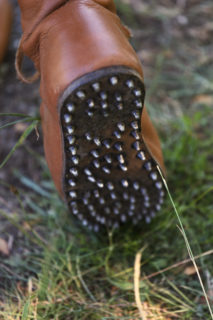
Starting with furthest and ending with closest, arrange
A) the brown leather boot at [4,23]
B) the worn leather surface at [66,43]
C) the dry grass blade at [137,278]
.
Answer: the brown leather boot at [4,23]
the dry grass blade at [137,278]
the worn leather surface at [66,43]

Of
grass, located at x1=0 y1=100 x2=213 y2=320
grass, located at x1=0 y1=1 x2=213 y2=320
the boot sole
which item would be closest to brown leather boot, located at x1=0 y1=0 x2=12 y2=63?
grass, located at x1=0 y1=1 x2=213 y2=320

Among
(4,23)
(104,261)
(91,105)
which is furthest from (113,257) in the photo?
(4,23)

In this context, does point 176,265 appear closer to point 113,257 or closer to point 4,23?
point 113,257

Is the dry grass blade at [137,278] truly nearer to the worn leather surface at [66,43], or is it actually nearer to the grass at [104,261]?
the grass at [104,261]

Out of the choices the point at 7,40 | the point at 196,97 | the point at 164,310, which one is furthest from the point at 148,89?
the point at 164,310

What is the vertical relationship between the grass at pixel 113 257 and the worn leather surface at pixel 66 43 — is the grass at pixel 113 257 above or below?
below

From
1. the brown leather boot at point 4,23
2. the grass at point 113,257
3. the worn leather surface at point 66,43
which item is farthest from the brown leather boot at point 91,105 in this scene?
the brown leather boot at point 4,23
